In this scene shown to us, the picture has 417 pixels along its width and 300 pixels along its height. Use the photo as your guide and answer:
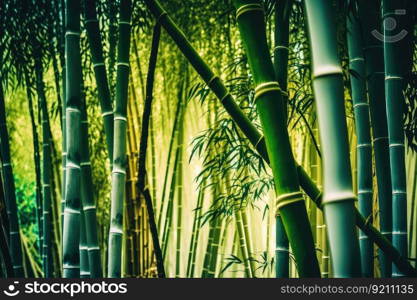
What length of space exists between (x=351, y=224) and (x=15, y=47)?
281 centimetres

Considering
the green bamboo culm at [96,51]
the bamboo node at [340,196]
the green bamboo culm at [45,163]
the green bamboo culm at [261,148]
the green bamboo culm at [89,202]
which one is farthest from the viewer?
the green bamboo culm at [45,163]

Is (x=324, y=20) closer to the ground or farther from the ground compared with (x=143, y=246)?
farther from the ground

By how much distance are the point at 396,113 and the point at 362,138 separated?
20 centimetres

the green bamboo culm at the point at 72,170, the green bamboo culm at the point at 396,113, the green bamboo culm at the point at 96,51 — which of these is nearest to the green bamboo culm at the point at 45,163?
the green bamboo culm at the point at 96,51

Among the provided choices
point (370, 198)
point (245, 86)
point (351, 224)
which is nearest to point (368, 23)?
point (370, 198)

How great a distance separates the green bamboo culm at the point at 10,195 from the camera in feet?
9.38

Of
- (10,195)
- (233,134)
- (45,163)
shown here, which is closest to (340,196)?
(233,134)

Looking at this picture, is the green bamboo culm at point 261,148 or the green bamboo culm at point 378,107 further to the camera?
the green bamboo culm at point 378,107

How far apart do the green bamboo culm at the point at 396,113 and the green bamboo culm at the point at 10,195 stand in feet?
6.20

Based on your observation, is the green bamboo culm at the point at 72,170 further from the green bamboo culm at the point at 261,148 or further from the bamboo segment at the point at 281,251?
the bamboo segment at the point at 281,251

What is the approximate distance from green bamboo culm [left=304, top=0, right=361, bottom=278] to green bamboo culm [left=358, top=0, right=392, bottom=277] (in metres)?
1.03

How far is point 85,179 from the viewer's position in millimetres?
2328

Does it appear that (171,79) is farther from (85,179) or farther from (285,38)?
(285,38)

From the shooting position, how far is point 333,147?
1103 mm
